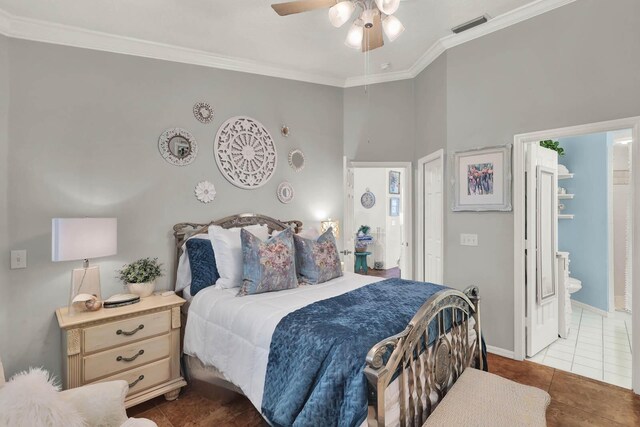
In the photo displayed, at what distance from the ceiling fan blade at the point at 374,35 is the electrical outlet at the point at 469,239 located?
198cm

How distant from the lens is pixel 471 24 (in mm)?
2914

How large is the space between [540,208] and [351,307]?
2297mm

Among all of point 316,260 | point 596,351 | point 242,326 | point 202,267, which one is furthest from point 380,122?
point 596,351

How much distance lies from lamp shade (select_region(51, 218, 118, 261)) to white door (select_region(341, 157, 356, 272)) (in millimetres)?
2503

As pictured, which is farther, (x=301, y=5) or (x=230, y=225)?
(x=230, y=225)

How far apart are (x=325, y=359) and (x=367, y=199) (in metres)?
6.07

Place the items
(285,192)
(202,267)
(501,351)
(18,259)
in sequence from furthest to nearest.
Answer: (285,192) → (501,351) → (202,267) → (18,259)

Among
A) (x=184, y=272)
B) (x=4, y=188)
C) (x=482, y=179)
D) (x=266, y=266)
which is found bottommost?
(x=184, y=272)

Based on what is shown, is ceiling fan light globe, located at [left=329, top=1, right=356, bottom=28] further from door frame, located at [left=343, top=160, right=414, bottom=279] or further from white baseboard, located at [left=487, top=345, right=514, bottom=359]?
white baseboard, located at [left=487, top=345, right=514, bottom=359]

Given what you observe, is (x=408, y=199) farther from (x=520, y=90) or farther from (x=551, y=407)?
(x=551, y=407)

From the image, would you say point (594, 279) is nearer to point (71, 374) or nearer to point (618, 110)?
point (618, 110)

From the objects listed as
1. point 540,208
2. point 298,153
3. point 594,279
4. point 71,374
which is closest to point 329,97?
point 298,153

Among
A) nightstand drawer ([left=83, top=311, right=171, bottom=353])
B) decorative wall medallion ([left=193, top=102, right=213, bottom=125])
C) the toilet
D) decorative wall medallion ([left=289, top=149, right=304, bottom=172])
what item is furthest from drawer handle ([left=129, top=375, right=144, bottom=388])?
the toilet

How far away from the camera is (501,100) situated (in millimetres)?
2973
